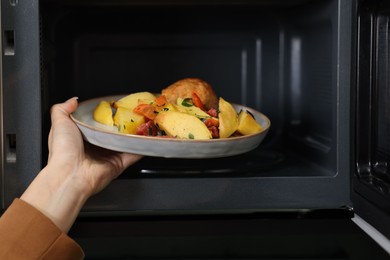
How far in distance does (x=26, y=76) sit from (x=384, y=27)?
2.05 feet

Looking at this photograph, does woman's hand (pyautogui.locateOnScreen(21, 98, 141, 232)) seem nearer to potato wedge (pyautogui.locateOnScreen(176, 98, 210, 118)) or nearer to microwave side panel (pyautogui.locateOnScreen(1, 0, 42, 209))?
microwave side panel (pyautogui.locateOnScreen(1, 0, 42, 209))

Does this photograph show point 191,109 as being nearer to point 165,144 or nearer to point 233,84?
point 165,144

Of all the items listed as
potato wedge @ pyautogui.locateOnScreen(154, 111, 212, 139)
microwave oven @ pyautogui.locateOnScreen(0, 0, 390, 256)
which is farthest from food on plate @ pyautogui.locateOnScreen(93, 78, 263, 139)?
microwave oven @ pyautogui.locateOnScreen(0, 0, 390, 256)

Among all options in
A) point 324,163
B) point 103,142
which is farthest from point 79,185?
point 324,163

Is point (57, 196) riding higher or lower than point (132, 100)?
lower

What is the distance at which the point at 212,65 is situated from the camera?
1362 mm

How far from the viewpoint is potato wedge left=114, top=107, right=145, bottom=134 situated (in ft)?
3.22

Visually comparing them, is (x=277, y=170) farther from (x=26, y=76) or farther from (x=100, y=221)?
(x=26, y=76)

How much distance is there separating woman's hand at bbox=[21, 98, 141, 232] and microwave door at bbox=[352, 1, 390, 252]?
44 cm

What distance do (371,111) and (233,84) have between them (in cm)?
44

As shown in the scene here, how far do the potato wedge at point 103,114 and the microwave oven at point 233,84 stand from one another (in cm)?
11

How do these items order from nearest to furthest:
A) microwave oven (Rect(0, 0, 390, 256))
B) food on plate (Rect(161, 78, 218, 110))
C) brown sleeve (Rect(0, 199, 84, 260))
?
brown sleeve (Rect(0, 199, 84, 260)) < microwave oven (Rect(0, 0, 390, 256)) < food on plate (Rect(161, 78, 218, 110))

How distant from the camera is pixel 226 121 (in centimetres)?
99

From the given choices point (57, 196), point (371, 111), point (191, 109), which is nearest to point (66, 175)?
→ point (57, 196)
